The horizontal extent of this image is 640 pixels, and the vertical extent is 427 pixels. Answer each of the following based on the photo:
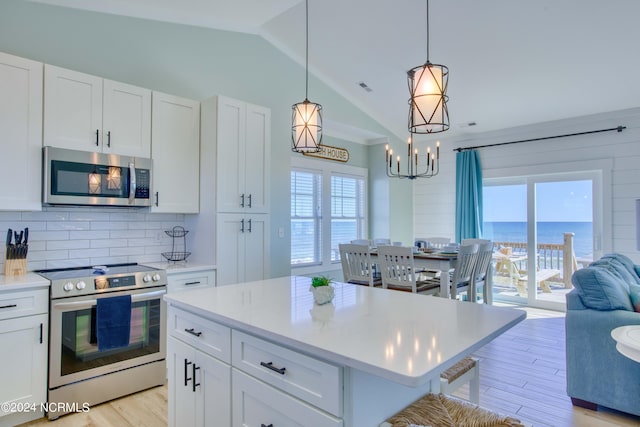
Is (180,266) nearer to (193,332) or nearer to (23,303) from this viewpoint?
(23,303)

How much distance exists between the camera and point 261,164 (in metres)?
3.90

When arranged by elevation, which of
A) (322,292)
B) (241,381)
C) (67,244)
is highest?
(67,244)

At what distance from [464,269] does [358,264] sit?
1.13m

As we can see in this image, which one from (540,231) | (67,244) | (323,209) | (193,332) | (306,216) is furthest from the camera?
(323,209)

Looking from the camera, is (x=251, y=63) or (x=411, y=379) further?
(x=251, y=63)

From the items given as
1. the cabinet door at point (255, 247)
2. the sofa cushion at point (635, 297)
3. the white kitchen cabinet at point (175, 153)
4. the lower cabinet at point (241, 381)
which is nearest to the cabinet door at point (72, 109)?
the white kitchen cabinet at point (175, 153)

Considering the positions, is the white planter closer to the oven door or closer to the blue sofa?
the oven door

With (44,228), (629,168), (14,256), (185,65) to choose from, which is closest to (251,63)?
(185,65)

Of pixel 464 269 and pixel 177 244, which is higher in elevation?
pixel 177 244

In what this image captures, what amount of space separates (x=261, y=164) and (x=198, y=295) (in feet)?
6.94

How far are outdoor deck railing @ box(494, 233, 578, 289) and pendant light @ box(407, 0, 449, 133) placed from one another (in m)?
4.14

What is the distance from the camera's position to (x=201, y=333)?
1779 millimetres

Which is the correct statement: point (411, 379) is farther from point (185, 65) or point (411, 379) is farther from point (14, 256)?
point (185, 65)

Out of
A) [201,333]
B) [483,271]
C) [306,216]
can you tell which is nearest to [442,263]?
[483,271]
